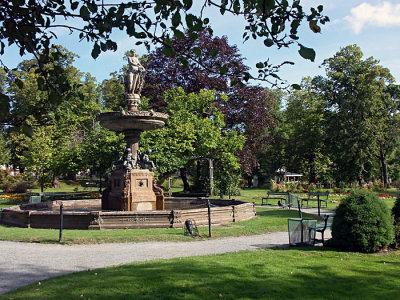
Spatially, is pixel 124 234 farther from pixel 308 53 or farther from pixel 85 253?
pixel 308 53

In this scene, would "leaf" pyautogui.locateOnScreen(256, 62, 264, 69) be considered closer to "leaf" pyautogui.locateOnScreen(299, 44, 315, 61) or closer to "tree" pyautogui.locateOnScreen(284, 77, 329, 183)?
"leaf" pyautogui.locateOnScreen(299, 44, 315, 61)

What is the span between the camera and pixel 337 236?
9953 mm

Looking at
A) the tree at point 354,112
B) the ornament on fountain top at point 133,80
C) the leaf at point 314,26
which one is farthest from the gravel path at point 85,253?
the tree at point 354,112

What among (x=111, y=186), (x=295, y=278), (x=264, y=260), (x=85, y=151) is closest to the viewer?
(x=295, y=278)

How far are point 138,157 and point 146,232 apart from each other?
222 inches

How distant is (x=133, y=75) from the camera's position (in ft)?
58.9

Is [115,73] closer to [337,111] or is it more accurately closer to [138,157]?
[337,111]

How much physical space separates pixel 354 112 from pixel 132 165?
3711 centimetres

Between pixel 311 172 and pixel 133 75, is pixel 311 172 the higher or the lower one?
the lower one

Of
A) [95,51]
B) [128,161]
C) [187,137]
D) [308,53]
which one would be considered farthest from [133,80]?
[308,53]

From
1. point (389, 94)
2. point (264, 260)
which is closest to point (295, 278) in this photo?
point (264, 260)

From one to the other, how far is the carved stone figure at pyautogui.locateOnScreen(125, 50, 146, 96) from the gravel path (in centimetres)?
906

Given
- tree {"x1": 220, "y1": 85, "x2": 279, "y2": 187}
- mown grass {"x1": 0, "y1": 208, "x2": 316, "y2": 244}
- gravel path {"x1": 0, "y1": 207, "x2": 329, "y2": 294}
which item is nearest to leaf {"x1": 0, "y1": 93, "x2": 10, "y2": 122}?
gravel path {"x1": 0, "y1": 207, "x2": 329, "y2": 294}

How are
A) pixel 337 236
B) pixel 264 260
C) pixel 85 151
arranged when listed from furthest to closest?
pixel 85 151 < pixel 337 236 < pixel 264 260
